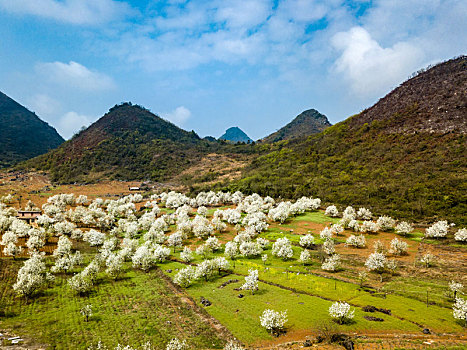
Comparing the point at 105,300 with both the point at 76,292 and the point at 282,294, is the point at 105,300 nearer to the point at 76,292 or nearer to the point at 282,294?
the point at 76,292

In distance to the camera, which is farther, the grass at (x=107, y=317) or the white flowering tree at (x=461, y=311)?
the grass at (x=107, y=317)

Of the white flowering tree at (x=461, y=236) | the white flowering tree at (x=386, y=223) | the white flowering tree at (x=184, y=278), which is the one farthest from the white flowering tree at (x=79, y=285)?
the white flowering tree at (x=461, y=236)

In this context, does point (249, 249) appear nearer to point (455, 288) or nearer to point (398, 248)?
point (398, 248)

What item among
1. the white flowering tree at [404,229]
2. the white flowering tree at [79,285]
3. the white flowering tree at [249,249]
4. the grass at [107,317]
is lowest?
the grass at [107,317]

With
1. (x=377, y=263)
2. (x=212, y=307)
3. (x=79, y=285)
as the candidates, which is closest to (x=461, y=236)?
(x=377, y=263)

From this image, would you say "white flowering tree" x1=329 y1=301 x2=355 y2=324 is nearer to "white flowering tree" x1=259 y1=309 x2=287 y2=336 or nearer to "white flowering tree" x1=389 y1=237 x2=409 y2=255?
"white flowering tree" x1=259 y1=309 x2=287 y2=336

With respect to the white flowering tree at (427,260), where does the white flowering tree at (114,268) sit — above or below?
below

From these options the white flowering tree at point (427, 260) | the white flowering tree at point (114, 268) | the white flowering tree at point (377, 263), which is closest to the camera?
the white flowering tree at point (377, 263)

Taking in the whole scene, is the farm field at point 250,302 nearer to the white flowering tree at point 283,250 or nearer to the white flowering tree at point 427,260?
the white flowering tree at point 427,260
